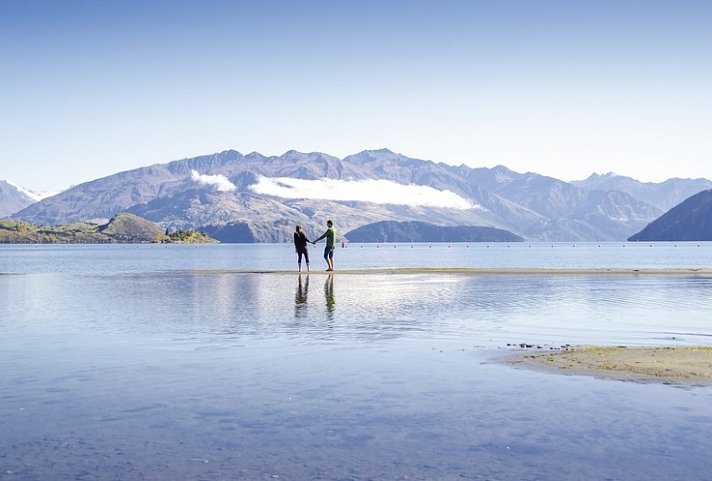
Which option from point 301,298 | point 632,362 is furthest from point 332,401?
point 301,298

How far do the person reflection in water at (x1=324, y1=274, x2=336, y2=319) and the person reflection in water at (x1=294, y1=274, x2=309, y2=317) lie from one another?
1153mm

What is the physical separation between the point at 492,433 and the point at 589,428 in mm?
1816

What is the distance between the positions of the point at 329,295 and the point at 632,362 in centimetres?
2524

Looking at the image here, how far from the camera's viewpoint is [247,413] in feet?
46.2

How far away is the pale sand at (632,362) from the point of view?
1786 cm

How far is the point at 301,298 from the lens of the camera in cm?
4109

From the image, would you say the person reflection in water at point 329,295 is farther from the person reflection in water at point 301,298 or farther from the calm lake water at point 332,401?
the calm lake water at point 332,401

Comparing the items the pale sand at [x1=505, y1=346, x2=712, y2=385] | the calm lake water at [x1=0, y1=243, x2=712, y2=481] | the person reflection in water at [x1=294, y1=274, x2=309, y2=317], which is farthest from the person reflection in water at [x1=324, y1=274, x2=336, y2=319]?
the pale sand at [x1=505, y1=346, x2=712, y2=385]

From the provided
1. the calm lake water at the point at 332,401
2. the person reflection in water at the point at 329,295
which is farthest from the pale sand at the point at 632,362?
the person reflection in water at the point at 329,295

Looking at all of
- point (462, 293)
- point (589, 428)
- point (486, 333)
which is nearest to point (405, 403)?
point (589, 428)

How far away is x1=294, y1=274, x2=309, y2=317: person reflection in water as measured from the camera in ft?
109

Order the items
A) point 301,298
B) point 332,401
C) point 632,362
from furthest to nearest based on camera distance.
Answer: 1. point 301,298
2. point 632,362
3. point 332,401

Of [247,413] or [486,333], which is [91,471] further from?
[486,333]

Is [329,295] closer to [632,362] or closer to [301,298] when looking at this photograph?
[301,298]
